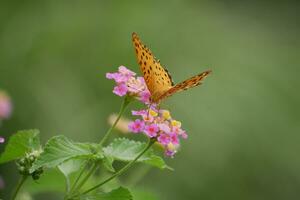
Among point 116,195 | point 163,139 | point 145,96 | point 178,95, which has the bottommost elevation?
point 116,195

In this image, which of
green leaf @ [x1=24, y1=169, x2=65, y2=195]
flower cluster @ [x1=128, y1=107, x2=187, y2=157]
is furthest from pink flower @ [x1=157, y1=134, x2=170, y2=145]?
green leaf @ [x1=24, y1=169, x2=65, y2=195]

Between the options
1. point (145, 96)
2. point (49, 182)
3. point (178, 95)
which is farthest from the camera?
point (178, 95)

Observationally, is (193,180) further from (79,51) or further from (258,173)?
(79,51)

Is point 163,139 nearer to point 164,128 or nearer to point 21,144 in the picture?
point 164,128

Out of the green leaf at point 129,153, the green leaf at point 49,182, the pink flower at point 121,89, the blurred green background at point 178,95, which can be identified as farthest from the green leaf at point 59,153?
the blurred green background at point 178,95

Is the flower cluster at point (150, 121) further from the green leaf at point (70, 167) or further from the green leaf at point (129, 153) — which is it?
the green leaf at point (70, 167)

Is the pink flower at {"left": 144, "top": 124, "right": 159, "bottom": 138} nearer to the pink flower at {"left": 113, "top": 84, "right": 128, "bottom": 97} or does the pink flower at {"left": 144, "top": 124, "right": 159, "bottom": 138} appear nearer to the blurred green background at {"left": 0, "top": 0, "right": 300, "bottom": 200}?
the pink flower at {"left": 113, "top": 84, "right": 128, "bottom": 97}

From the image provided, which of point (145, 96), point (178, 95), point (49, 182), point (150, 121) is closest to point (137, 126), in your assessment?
point (150, 121)

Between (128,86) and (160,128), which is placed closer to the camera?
(160,128)
